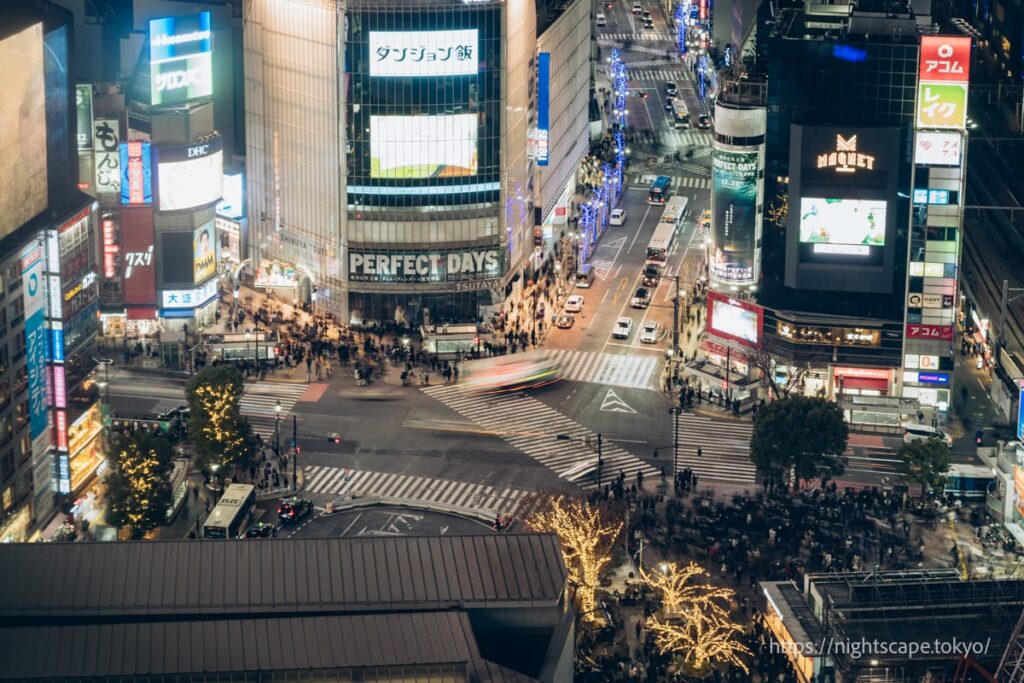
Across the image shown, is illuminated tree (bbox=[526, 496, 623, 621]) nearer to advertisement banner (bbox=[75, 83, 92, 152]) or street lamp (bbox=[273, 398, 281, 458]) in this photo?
street lamp (bbox=[273, 398, 281, 458])

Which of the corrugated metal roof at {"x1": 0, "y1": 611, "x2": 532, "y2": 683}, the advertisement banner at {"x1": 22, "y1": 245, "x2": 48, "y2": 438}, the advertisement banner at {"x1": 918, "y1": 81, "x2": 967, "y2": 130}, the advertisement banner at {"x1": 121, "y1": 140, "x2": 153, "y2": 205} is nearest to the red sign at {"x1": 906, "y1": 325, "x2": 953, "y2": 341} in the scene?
the advertisement banner at {"x1": 918, "y1": 81, "x2": 967, "y2": 130}

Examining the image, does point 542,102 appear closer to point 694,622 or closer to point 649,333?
point 649,333

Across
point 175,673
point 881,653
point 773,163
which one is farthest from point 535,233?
point 175,673

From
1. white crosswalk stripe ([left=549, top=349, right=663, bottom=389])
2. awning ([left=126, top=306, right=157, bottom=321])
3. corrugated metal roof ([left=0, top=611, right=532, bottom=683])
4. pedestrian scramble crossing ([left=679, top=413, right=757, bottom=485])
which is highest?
corrugated metal roof ([left=0, top=611, right=532, bottom=683])

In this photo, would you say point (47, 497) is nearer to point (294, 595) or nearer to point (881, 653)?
point (294, 595)

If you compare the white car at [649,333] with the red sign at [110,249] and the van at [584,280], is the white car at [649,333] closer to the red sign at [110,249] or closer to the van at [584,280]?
the van at [584,280]

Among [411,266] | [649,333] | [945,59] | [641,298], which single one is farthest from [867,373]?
[411,266]

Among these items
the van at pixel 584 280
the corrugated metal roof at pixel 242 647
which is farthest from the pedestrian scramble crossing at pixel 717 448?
the corrugated metal roof at pixel 242 647
